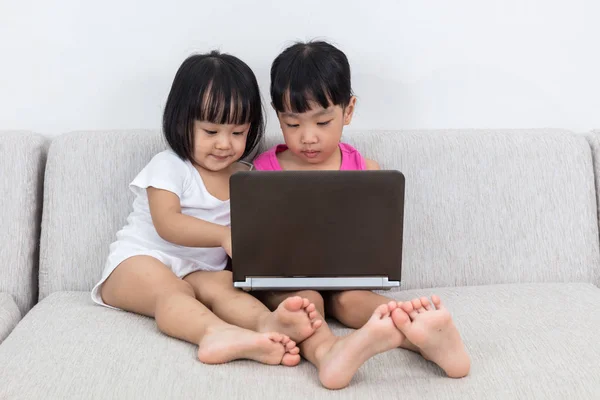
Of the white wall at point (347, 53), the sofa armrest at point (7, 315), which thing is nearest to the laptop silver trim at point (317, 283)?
the sofa armrest at point (7, 315)

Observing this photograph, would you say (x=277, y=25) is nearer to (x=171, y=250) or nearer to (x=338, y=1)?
(x=338, y=1)

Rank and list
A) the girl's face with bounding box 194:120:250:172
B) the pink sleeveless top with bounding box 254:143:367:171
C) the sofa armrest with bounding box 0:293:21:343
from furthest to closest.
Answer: the pink sleeveless top with bounding box 254:143:367:171 < the girl's face with bounding box 194:120:250:172 < the sofa armrest with bounding box 0:293:21:343

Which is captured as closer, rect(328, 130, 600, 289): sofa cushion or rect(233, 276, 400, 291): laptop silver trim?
rect(233, 276, 400, 291): laptop silver trim

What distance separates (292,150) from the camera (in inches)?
72.1

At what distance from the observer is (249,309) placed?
1574mm

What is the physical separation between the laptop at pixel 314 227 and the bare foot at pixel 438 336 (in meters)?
0.20

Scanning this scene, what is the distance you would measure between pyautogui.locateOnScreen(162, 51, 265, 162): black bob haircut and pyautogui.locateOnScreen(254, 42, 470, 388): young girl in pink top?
0.07 metres

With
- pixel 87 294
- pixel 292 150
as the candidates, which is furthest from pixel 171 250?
pixel 292 150

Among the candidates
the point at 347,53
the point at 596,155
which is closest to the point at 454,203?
the point at 596,155

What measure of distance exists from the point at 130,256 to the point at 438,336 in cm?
75

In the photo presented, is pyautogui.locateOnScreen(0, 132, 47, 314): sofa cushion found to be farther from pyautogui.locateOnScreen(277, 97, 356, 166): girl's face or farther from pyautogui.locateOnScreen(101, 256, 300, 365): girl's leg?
pyautogui.locateOnScreen(277, 97, 356, 166): girl's face

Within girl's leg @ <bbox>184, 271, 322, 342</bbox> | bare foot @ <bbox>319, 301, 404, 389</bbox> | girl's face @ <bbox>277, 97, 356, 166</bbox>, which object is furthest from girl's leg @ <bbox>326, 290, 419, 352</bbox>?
girl's face @ <bbox>277, 97, 356, 166</bbox>

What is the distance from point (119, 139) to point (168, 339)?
63cm

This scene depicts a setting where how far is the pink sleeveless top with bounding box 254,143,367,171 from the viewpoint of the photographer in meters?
1.88
